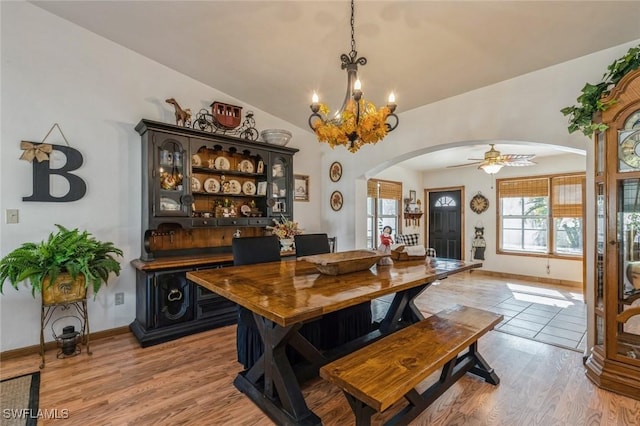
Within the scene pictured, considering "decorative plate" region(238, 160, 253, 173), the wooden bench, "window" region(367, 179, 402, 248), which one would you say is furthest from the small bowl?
the wooden bench

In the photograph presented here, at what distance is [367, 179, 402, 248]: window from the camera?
19.7 ft

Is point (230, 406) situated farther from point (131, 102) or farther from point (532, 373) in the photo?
point (131, 102)

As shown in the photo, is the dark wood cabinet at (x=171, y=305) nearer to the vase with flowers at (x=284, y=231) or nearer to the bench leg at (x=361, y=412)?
the vase with flowers at (x=284, y=231)

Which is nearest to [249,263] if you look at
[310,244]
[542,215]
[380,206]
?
[310,244]

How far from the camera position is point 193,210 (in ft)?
11.4

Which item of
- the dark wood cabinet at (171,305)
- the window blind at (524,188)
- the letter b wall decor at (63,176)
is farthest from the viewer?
the window blind at (524,188)

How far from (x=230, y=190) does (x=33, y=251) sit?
190 cm

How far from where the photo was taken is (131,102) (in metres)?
3.21

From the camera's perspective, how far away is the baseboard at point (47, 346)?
260cm

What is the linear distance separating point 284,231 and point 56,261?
7.33 ft

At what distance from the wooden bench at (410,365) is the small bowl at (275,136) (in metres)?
2.84

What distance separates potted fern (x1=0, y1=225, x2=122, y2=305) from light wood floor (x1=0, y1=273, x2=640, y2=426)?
617 millimetres

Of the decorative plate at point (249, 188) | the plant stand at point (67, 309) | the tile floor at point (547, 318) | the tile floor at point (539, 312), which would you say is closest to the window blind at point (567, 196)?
the tile floor at point (539, 312)

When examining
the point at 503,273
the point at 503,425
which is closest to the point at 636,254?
the point at 503,425
